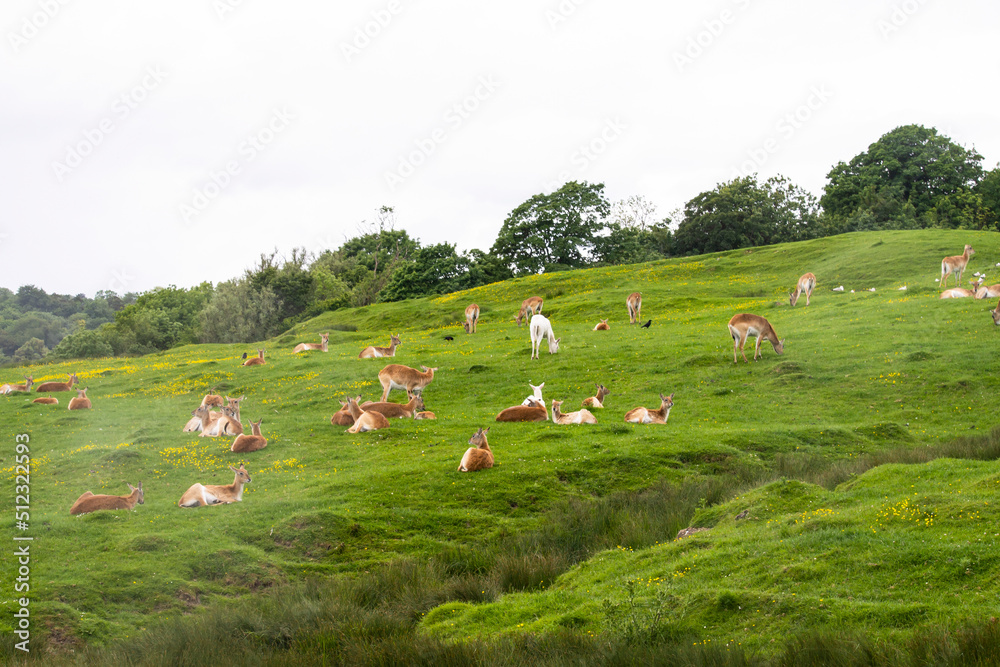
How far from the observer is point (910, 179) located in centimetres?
6688

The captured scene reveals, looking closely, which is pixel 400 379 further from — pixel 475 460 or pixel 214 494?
pixel 214 494

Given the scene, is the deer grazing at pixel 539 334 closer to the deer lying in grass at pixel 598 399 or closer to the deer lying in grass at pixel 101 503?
the deer lying in grass at pixel 598 399

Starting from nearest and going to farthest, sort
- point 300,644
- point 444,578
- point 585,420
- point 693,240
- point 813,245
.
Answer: point 300,644 → point 444,578 → point 585,420 → point 813,245 → point 693,240

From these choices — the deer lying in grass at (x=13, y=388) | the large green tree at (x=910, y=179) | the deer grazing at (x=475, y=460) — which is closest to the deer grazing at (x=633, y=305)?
the deer grazing at (x=475, y=460)

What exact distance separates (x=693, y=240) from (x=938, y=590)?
59.9m

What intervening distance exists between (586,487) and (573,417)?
444 cm

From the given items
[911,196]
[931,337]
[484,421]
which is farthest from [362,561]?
[911,196]

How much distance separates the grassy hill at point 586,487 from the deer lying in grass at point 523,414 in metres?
0.59

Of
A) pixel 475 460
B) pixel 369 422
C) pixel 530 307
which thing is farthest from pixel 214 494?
pixel 530 307

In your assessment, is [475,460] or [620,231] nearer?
[475,460]

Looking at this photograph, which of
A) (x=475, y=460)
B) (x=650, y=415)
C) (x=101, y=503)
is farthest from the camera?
(x=650, y=415)

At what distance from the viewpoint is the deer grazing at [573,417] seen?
1878 centimetres

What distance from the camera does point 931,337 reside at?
2331cm

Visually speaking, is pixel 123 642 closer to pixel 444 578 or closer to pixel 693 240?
pixel 444 578
